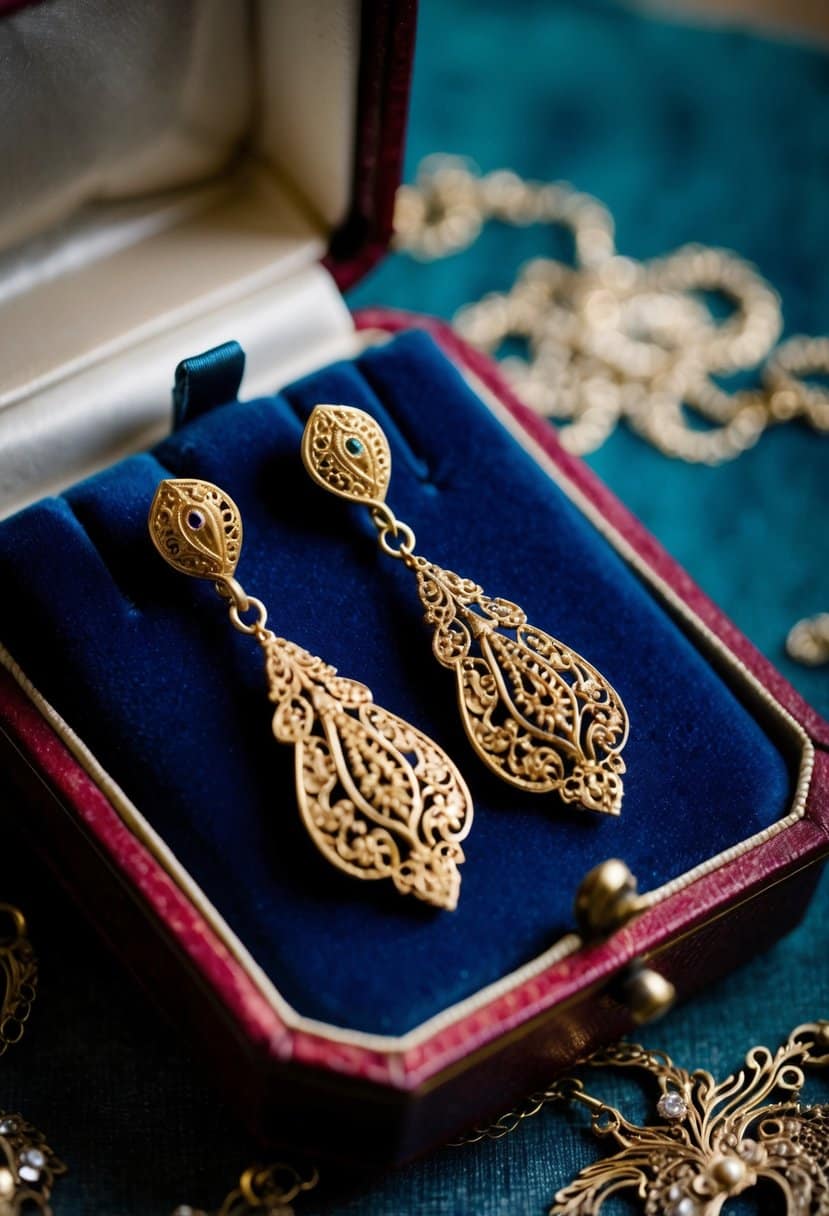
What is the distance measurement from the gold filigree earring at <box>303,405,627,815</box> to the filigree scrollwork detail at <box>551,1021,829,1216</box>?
276 mm

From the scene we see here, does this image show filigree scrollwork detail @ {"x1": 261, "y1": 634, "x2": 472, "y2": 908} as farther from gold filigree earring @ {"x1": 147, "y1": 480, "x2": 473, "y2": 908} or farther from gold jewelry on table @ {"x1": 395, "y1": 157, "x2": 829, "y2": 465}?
gold jewelry on table @ {"x1": 395, "y1": 157, "x2": 829, "y2": 465}

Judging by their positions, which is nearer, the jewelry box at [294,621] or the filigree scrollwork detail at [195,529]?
the jewelry box at [294,621]

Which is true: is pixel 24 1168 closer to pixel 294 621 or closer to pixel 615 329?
pixel 294 621

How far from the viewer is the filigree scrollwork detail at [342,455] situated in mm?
1231

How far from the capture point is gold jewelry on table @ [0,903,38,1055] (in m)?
1.22

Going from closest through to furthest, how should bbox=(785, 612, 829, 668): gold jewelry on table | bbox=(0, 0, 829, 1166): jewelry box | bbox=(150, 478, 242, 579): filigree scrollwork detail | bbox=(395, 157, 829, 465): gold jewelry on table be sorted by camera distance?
bbox=(0, 0, 829, 1166): jewelry box, bbox=(150, 478, 242, 579): filigree scrollwork detail, bbox=(785, 612, 829, 668): gold jewelry on table, bbox=(395, 157, 829, 465): gold jewelry on table

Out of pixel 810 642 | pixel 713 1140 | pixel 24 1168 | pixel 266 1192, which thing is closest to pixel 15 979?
pixel 24 1168

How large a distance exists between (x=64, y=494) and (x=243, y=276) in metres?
0.32

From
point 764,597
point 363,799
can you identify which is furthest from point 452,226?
point 363,799

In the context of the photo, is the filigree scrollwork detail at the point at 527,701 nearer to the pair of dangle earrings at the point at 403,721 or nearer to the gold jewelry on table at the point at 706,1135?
the pair of dangle earrings at the point at 403,721

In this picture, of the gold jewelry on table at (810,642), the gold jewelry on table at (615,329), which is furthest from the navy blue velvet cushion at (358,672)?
the gold jewelry on table at (615,329)

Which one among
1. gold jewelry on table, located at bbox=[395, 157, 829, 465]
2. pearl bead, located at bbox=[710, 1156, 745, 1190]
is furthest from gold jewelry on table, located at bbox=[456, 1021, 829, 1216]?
gold jewelry on table, located at bbox=[395, 157, 829, 465]

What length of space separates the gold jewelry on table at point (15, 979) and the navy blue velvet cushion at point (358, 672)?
24cm

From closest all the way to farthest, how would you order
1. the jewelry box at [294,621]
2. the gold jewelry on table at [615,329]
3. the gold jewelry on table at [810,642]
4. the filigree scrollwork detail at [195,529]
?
1. the jewelry box at [294,621]
2. the filigree scrollwork detail at [195,529]
3. the gold jewelry on table at [810,642]
4. the gold jewelry on table at [615,329]
